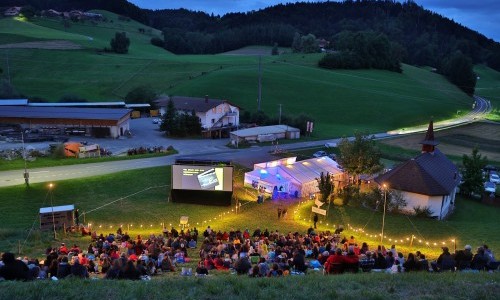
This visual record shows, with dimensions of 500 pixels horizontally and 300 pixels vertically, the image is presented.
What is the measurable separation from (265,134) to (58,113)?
26.6 meters

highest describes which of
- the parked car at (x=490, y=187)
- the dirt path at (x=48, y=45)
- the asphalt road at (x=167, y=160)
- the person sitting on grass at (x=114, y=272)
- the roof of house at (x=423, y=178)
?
the dirt path at (x=48, y=45)

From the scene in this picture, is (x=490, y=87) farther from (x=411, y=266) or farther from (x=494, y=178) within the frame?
(x=411, y=266)

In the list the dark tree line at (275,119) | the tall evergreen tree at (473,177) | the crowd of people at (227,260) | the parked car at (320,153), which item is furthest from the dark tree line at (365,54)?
the crowd of people at (227,260)

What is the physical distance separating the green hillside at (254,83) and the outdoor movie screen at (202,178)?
3344cm

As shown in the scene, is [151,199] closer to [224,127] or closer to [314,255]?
[314,255]

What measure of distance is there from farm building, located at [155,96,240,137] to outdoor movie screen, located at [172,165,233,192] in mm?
27740

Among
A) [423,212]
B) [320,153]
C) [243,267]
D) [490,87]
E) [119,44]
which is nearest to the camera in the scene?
[243,267]

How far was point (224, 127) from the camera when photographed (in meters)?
60.7

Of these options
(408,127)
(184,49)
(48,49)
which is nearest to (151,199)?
(408,127)

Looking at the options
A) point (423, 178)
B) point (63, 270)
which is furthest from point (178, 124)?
point (63, 270)

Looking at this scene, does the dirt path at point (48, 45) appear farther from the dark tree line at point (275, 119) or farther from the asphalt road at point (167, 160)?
the asphalt road at point (167, 160)

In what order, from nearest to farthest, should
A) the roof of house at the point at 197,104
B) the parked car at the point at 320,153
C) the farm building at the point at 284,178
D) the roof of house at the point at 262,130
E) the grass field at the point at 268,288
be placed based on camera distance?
the grass field at the point at 268,288, the farm building at the point at 284,178, the parked car at the point at 320,153, the roof of house at the point at 262,130, the roof of house at the point at 197,104

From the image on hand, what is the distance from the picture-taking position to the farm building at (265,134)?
2143 inches

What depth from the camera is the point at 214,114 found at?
63594mm
